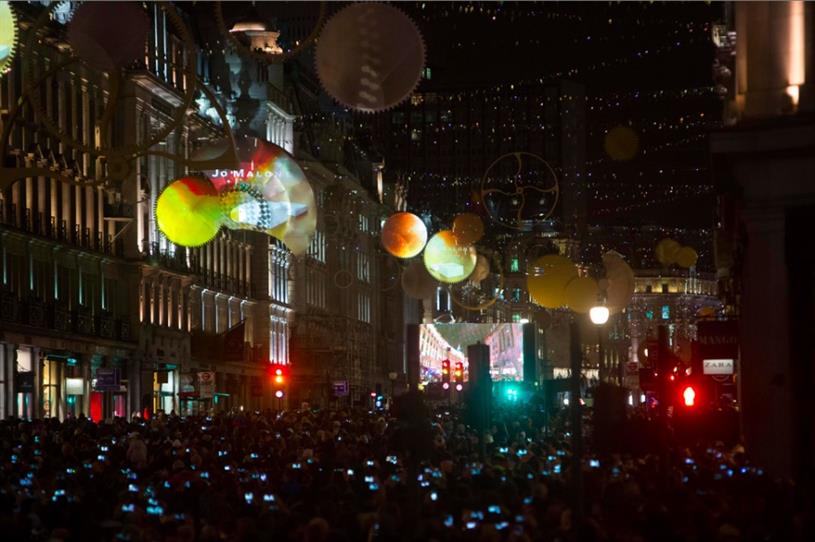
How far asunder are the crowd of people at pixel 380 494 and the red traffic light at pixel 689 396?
278 inches

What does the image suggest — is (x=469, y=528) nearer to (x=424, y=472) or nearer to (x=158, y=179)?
(x=424, y=472)

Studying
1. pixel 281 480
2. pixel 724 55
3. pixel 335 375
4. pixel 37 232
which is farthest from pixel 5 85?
pixel 335 375

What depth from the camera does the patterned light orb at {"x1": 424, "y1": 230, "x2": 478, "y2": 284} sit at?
42.6 m

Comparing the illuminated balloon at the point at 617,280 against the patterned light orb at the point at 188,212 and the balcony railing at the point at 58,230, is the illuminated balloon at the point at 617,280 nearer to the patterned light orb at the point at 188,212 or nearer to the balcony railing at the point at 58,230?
the patterned light orb at the point at 188,212

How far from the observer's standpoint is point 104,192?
65.8 meters

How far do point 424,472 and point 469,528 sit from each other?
21.5 feet

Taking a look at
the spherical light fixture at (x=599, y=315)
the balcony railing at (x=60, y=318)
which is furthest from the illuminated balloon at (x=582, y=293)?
the balcony railing at (x=60, y=318)

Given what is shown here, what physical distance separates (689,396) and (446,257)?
6.52 metres

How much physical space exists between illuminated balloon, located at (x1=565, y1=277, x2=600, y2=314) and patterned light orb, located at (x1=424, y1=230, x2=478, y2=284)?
11.9 feet

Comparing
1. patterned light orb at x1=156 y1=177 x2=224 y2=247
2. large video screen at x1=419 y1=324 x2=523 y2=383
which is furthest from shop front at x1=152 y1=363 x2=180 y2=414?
patterned light orb at x1=156 y1=177 x2=224 y2=247

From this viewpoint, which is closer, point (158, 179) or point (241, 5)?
point (158, 179)

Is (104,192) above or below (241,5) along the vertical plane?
below

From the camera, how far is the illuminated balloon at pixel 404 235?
134 ft

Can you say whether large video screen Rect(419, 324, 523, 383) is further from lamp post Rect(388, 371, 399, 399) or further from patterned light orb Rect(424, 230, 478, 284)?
patterned light orb Rect(424, 230, 478, 284)
